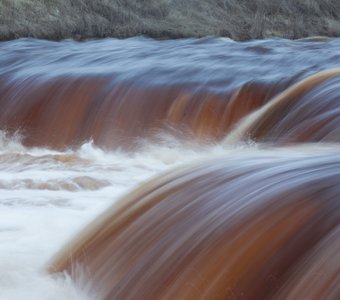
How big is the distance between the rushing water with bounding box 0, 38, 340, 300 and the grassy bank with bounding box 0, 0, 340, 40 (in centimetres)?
238

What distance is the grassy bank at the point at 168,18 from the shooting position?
418 inches

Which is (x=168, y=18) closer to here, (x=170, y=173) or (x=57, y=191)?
(x=57, y=191)

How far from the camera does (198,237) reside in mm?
2396

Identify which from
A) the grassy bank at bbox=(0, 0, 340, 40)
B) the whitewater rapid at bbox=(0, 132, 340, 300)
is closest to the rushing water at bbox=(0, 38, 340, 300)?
the whitewater rapid at bbox=(0, 132, 340, 300)

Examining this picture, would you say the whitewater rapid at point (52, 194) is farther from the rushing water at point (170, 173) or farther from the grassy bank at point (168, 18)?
the grassy bank at point (168, 18)

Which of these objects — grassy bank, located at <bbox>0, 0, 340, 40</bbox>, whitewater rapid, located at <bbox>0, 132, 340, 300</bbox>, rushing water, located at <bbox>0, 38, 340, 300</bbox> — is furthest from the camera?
grassy bank, located at <bbox>0, 0, 340, 40</bbox>

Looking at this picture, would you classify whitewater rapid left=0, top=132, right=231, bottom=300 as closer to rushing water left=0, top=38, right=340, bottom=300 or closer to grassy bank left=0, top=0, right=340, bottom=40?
rushing water left=0, top=38, right=340, bottom=300

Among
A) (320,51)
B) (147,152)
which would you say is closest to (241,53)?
(320,51)

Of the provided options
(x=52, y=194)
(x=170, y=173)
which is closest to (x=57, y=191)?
(x=52, y=194)

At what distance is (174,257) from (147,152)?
2640mm

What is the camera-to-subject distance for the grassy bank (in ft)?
34.8

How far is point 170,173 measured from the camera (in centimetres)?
312

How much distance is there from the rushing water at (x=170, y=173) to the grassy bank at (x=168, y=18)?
2384mm

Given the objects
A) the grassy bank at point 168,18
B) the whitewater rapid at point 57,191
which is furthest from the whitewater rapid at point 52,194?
the grassy bank at point 168,18
